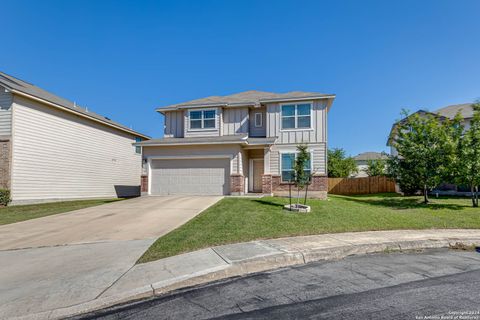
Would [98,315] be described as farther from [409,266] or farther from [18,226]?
[18,226]

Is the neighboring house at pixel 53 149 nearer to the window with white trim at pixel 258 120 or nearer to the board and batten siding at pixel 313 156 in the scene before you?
the window with white trim at pixel 258 120

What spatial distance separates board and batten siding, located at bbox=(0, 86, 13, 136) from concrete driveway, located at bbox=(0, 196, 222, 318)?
281 inches

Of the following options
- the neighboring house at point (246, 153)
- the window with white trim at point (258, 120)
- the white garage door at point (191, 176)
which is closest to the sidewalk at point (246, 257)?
the neighboring house at point (246, 153)

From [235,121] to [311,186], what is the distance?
6715mm

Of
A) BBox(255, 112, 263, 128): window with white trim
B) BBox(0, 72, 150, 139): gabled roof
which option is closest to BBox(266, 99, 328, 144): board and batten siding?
BBox(255, 112, 263, 128): window with white trim

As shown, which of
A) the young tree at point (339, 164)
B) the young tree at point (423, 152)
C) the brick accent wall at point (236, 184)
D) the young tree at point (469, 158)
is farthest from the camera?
the young tree at point (339, 164)

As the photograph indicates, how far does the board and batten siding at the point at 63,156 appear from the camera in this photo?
1443 cm

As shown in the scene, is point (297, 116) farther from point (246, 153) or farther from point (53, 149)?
point (53, 149)

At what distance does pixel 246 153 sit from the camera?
17.2 meters

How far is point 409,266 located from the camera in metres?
4.99

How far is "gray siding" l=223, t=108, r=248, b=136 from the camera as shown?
18.0m

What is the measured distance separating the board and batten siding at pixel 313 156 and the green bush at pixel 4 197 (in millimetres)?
14479

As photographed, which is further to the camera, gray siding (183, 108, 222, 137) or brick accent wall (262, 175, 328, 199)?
gray siding (183, 108, 222, 137)

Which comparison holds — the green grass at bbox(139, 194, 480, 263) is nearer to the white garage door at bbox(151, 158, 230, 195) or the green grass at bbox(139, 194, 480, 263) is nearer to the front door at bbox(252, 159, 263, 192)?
the white garage door at bbox(151, 158, 230, 195)
